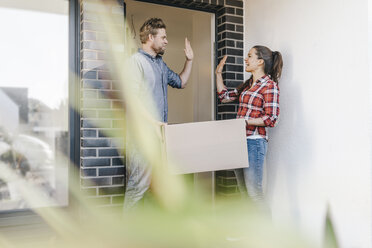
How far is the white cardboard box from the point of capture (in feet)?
7.64

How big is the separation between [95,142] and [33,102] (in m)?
0.66

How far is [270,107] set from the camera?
8.36ft

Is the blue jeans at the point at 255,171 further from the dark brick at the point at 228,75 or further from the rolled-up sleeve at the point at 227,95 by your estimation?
the dark brick at the point at 228,75

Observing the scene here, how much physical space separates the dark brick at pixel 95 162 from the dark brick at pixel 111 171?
0.05 metres

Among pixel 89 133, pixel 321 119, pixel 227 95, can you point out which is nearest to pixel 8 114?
pixel 89 133

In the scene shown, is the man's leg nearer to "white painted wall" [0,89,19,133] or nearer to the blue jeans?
the blue jeans

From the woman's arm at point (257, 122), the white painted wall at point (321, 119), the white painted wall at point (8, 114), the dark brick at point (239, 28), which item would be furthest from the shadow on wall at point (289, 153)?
the white painted wall at point (8, 114)

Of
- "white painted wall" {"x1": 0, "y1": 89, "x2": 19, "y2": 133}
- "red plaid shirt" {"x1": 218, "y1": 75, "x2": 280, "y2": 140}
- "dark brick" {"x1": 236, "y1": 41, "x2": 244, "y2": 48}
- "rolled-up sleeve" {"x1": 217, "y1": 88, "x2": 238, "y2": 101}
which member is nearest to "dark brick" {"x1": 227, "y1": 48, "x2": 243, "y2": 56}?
"dark brick" {"x1": 236, "y1": 41, "x2": 244, "y2": 48}

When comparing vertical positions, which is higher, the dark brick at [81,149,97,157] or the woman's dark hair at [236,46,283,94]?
the woman's dark hair at [236,46,283,94]

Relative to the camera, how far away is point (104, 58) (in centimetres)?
286

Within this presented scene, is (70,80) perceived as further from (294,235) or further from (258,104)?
(294,235)

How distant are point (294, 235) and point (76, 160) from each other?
190 centimetres

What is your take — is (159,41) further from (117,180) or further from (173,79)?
(117,180)

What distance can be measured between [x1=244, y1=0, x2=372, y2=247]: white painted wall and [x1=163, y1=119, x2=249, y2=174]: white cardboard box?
575mm
